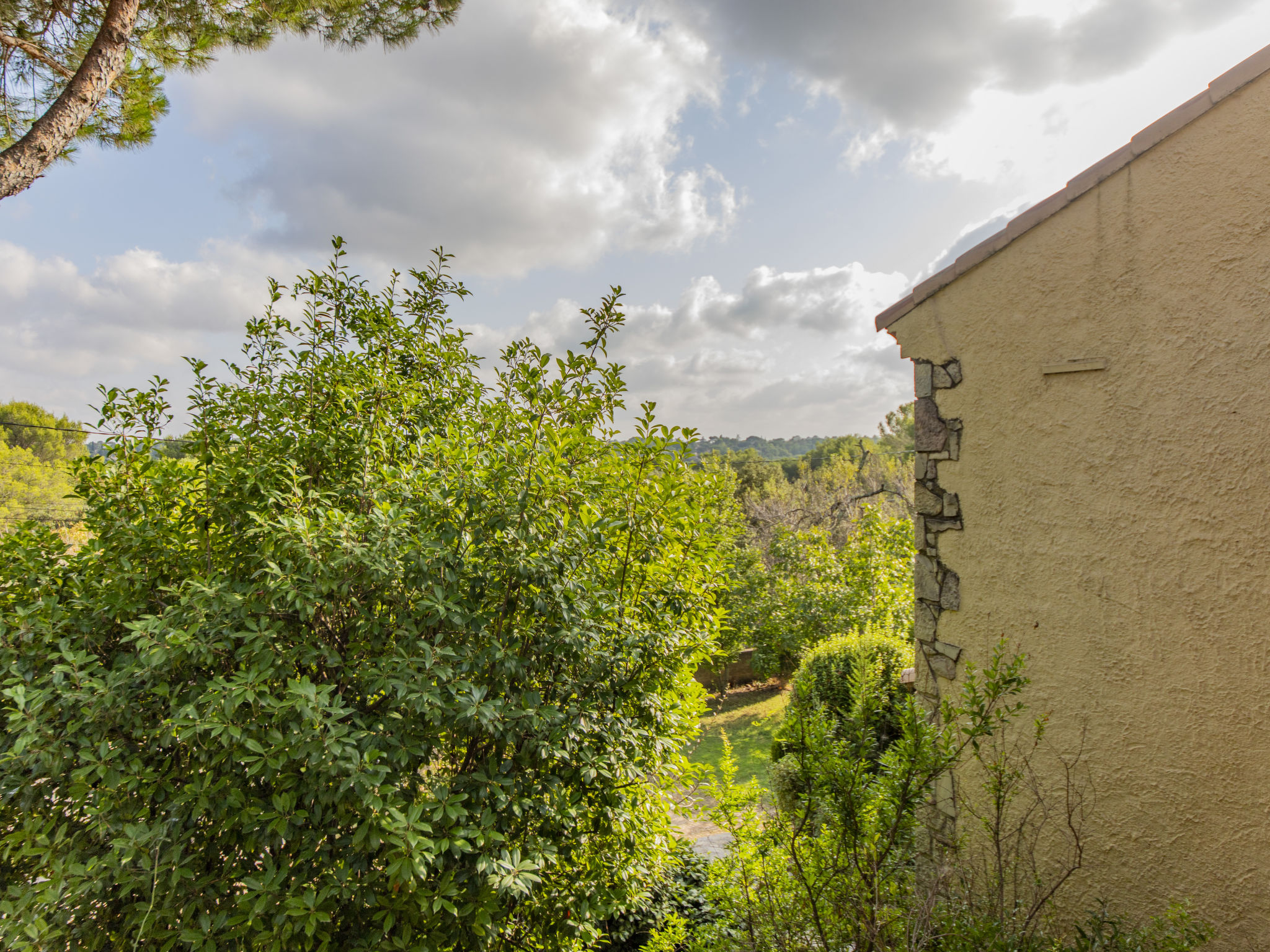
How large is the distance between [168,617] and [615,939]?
9.68 ft

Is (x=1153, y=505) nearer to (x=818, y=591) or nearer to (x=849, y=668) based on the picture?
(x=849, y=668)

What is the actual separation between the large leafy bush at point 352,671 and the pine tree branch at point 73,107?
304 cm

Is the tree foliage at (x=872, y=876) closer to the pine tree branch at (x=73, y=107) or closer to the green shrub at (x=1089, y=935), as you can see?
the green shrub at (x=1089, y=935)

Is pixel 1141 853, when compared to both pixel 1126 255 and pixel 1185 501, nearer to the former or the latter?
pixel 1185 501

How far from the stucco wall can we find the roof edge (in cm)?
5

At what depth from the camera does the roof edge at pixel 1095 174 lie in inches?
110

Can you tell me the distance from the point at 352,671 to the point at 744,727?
7.88 m

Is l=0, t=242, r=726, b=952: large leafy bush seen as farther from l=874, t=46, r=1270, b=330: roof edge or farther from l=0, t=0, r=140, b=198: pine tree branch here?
l=0, t=0, r=140, b=198: pine tree branch

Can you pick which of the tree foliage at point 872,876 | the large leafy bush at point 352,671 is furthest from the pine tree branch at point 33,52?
the tree foliage at point 872,876

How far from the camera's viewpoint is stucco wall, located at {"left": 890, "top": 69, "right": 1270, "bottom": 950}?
107 inches

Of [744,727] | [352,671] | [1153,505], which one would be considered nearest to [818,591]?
[744,727]

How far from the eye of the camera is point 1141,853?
→ 2.94m

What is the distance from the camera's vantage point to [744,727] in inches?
360

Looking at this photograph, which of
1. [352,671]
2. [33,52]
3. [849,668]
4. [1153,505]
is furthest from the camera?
[849,668]
